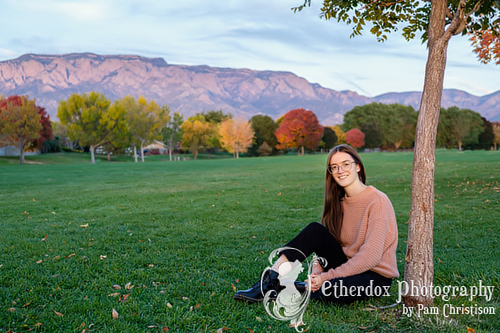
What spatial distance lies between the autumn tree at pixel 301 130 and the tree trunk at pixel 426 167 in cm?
5852

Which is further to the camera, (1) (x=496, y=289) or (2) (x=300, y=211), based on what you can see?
(2) (x=300, y=211)

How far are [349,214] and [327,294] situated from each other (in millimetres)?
812

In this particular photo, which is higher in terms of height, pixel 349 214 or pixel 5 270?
pixel 349 214

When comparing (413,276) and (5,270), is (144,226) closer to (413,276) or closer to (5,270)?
(5,270)

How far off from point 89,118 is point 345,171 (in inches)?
1765

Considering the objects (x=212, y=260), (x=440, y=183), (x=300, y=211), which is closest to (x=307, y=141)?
(x=440, y=183)

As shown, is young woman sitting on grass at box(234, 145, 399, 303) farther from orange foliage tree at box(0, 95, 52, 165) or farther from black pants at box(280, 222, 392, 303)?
orange foliage tree at box(0, 95, 52, 165)

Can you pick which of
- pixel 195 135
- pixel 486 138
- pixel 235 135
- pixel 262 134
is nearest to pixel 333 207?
pixel 235 135

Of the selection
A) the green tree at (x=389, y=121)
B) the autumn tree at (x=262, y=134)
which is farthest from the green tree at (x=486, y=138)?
the autumn tree at (x=262, y=134)

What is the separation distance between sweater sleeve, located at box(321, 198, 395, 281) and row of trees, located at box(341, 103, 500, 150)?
249ft

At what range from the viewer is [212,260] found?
5012 mm

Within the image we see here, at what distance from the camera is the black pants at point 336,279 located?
328cm

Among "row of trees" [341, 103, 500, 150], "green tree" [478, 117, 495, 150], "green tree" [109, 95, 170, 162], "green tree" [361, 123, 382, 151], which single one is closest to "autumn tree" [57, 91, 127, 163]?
"green tree" [109, 95, 170, 162]
